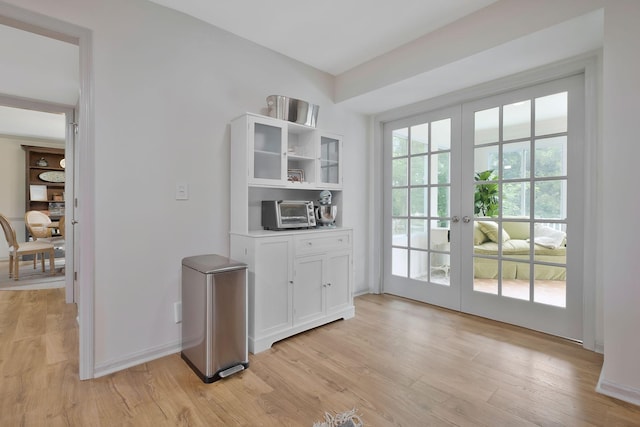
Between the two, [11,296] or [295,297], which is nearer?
[295,297]

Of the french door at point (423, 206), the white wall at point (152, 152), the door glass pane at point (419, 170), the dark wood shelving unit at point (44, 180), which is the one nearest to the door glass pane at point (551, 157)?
the french door at point (423, 206)

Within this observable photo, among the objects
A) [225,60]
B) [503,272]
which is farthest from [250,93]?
[503,272]

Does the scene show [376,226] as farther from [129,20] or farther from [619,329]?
[129,20]

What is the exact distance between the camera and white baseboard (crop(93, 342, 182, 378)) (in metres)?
1.93

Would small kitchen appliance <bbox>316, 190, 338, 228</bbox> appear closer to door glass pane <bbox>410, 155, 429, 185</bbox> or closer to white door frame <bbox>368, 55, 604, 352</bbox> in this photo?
door glass pane <bbox>410, 155, 429, 185</bbox>

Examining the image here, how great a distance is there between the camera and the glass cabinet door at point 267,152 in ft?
7.91

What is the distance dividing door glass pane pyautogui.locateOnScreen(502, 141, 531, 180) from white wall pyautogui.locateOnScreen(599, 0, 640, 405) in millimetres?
874

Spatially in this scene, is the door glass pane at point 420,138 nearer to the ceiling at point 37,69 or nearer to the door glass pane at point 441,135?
the door glass pane at point 441,135

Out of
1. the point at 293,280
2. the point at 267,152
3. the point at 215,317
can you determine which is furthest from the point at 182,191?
the point at 293,280

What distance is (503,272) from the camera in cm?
276

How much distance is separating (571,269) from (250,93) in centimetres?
295

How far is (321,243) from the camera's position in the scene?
269 centimetres

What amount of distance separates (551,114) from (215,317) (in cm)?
294

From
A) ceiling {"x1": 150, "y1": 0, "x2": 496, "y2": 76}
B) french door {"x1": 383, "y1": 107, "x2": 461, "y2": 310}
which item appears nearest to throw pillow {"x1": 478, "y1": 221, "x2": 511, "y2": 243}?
french door {"x1": 383, "y1": 107, "x2": 461, "y2": 310}
